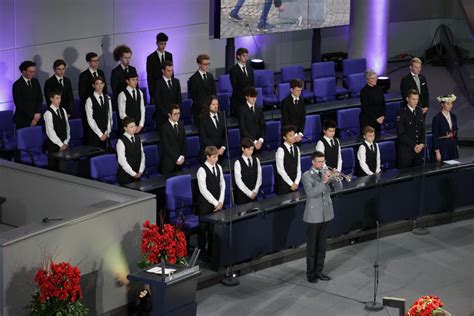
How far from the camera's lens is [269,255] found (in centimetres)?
1193

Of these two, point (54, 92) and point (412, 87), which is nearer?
point (54, 92)

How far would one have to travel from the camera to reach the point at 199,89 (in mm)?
14562

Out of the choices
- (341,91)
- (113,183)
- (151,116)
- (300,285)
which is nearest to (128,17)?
(151,116)

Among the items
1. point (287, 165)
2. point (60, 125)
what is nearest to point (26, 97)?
point (60, 125)

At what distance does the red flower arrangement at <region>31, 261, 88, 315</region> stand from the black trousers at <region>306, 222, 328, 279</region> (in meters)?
2.91

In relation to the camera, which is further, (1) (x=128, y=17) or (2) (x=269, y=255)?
(1) (x=128, y=17)

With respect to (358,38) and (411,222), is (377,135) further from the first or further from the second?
(358,38)

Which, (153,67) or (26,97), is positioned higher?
(153,67)

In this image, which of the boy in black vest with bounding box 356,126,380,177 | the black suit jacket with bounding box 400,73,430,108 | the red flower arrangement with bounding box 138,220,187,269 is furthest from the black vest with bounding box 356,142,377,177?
the red flower arrangement with bounding box 138,220,187,269

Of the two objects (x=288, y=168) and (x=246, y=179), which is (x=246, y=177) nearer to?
(x=246, y=179)

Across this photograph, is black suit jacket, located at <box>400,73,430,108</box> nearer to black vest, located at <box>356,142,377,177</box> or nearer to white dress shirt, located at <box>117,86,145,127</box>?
black vest, located at <box>356,142,377,177</box>

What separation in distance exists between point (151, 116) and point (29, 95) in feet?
5.89

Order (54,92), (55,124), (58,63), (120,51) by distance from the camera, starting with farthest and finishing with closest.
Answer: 1. (120,51)
2. (58,63)
3. (55,124)
4. (54,92)

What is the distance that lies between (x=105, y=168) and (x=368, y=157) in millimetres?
3315
